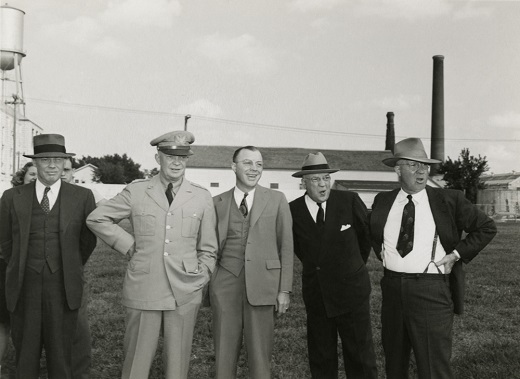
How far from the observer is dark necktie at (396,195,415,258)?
4.21 meters

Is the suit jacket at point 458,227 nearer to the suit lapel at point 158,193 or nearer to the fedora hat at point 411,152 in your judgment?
the fedora hat at point 411,152

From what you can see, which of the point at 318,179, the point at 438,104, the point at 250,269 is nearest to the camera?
the point at 250,269

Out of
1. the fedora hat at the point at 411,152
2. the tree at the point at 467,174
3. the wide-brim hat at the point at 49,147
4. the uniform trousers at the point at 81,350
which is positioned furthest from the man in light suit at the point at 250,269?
the tree at the point at 467,174

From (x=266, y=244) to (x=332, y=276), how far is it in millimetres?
709

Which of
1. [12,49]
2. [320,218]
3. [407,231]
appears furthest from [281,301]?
[12,49]

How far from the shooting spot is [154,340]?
13.3ft

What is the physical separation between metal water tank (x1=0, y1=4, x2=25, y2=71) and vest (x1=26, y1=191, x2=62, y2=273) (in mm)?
35070

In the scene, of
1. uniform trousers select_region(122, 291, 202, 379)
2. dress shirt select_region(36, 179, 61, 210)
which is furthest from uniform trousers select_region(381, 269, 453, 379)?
dress shirt select_region(36, 179, 61, 210)

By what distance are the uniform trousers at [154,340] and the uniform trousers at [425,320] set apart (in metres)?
1.74

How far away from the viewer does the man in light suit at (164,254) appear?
4059mm

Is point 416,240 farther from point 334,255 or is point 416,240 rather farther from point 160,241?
point 160,241

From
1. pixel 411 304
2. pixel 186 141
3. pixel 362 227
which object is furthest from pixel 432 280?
pixel 186 141

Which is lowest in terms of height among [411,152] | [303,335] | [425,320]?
[303,335]

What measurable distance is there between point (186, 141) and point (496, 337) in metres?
5.11
